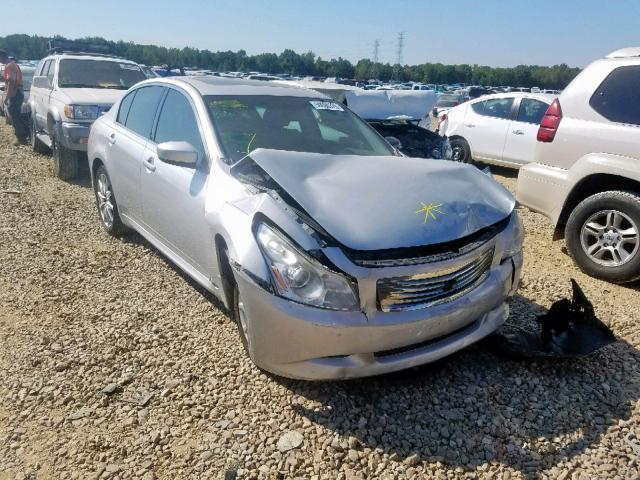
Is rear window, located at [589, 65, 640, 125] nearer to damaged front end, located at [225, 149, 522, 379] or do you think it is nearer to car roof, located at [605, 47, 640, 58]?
car roof, located at [605, 47, 640, 58]

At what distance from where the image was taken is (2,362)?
3100 mm

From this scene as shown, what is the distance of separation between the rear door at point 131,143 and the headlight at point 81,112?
9.38 ft

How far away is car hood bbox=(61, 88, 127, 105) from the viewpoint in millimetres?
7594

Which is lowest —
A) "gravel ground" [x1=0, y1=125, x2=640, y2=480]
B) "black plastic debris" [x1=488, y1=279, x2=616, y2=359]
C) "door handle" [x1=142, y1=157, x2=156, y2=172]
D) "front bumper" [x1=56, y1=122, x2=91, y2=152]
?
"gravel ground" [x1=0, y1=125, x2=640, y2=480]

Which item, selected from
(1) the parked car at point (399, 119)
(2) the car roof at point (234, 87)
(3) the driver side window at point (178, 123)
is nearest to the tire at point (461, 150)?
(1) the parked car at point (399, 119)

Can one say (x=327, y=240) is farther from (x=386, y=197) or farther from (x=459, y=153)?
(x=459, y=153)

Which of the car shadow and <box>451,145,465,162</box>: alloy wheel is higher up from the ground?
<box>451,145,465,162</box>: alloy wheel

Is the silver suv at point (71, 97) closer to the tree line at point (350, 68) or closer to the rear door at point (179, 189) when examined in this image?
the rear door at point (179, 189)

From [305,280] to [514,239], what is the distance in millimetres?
1324

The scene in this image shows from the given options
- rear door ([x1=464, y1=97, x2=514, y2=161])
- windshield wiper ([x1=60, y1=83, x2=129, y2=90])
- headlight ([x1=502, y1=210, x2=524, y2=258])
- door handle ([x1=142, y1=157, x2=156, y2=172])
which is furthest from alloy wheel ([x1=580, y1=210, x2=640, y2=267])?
windshield wiper ([x1=60, y1=83, x2=129, y2=90])

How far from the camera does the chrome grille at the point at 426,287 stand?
2.43 meters

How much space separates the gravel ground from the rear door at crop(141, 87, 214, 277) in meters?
0.54

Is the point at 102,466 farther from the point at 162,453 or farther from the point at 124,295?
the point at 124,295

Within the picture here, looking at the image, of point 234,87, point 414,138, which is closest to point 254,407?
point 234,87
